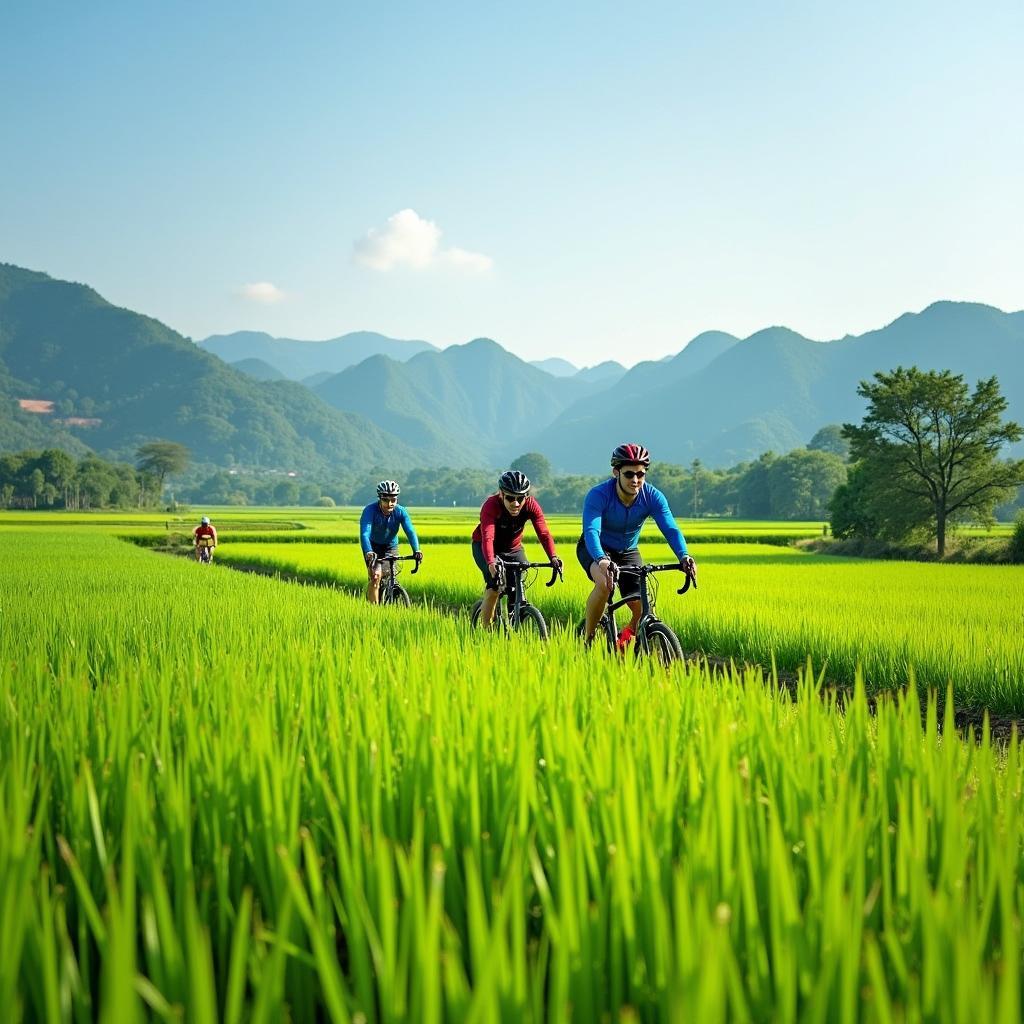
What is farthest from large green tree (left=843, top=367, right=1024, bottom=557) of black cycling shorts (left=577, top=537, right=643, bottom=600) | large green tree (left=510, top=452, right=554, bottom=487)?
large green tree (left=510, top=452, right=554, bottom=487)

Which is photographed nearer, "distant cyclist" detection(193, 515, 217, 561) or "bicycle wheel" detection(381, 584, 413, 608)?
"bicycle wheel" detection(381, 584, 413, 608)

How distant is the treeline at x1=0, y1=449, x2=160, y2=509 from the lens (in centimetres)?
12481

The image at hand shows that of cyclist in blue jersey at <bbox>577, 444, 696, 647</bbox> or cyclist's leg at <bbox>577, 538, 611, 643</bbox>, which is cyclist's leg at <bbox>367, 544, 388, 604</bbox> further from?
cyclist's leg at <bbox>577, 538, 611, 643</bbox>

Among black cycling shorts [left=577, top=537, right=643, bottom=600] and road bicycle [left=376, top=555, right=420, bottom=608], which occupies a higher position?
black cycling shorts [left=577, top=537, right=643, bottom=600]

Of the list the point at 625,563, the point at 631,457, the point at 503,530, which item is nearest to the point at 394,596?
the point at 503,530

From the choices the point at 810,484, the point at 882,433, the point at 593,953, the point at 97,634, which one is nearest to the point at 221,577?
the point at 97,634

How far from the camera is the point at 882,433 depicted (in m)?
37.2

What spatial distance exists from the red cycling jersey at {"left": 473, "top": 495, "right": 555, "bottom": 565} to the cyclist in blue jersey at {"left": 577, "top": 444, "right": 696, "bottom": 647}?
973 millimetres

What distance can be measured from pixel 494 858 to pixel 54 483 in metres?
140

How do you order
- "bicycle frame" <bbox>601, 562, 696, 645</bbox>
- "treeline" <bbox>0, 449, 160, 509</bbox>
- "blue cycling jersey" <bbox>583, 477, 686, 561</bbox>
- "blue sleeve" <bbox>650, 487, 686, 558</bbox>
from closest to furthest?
"bicycle frame" <bbox>601, 562, 696, 645</bbox> < "blue cycling jersey" <bbox>583, 477, 686, 561</bbox> < "blue sleeve" <bbox>650, 487, 686, 558</bbox> < "treeline" <bbox>0, 449, 160, 509</bbox>

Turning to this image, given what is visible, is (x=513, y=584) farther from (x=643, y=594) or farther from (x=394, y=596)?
(x=394, y=596)

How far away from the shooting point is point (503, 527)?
28.1ft

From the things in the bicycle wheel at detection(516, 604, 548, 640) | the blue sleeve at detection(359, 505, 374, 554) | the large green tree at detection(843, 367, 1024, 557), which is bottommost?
the bicycle wheel at detection(516, 604, 548, 640)

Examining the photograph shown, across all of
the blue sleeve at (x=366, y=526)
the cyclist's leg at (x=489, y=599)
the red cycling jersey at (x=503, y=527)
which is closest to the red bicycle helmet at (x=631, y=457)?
the red cycling jersey at (x=503, y=527)
